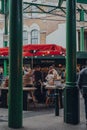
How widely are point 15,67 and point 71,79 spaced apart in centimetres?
172

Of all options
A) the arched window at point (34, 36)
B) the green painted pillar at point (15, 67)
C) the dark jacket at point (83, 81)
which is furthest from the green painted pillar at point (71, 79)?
the arched window at point (34, 36)

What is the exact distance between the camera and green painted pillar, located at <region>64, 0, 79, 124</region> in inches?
423

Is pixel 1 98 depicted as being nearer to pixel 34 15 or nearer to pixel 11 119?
pixel 11 119

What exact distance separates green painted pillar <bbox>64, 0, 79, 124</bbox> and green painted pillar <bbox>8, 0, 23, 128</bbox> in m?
1.43

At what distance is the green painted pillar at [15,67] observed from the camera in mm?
10055

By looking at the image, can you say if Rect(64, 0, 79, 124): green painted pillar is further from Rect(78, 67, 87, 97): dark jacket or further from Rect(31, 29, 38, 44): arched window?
Rect(31, 29, 38, 44): arched window

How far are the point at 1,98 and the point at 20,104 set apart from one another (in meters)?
5.65

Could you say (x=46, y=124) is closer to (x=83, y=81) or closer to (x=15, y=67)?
(x=83, y=81)

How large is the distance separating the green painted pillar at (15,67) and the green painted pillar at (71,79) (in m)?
1.43

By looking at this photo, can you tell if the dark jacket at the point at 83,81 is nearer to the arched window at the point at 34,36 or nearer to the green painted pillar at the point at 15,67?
the green painted pillar at the point at 15,67

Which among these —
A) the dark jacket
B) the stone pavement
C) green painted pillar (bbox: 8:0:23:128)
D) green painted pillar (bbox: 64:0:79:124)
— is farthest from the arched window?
green painted pillar (bbox: 8:0:23:128)

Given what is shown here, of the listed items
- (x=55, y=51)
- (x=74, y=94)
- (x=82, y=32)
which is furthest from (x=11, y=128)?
(x=82, y=32)

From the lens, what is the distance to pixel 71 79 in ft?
35.6

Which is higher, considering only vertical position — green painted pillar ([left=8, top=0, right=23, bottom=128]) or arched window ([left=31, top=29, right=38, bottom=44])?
arched window ([left=31, top=29, right=38, bottom=44])
